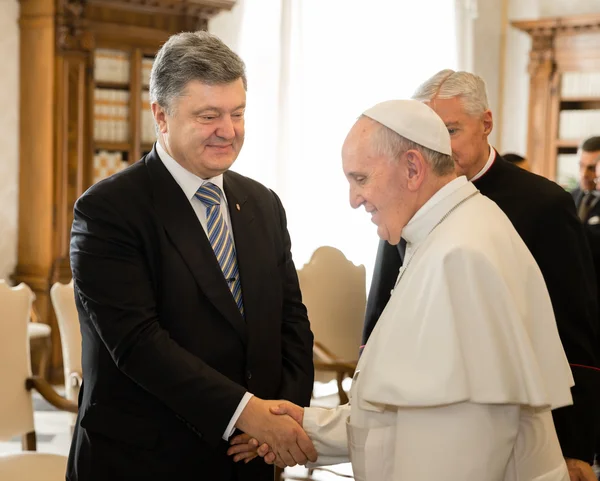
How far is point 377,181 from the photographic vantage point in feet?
6.00

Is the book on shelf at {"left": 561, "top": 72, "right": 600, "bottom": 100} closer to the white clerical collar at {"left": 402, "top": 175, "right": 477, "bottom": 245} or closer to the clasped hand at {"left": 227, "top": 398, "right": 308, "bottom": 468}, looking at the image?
the clasped hand at {"left": 227, "top": 398, "right": 308, "bottom": 468}

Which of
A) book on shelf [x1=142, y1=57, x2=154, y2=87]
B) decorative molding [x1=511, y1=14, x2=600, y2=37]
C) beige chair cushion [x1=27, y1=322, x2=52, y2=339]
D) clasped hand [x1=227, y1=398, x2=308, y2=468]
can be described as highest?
decorative molding [x1=511, y1=14, x2=600, y2=37]

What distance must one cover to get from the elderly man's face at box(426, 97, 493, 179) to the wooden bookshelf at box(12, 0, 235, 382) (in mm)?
4893

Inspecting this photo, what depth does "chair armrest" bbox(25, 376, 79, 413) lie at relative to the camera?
10.9 feet

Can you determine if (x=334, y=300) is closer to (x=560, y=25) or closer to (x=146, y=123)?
(x=146, y=123)

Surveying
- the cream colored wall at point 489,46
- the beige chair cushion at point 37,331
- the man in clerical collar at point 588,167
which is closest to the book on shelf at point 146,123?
the beige chair cushion at point 37,331

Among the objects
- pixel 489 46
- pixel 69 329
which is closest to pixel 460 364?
pixel 69 329

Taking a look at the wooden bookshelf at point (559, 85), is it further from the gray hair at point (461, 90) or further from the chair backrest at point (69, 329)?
the gray hair at point (461, 90)

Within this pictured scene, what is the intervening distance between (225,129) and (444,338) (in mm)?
838

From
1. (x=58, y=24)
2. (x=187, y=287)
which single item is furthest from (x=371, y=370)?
(x=58, y=24)

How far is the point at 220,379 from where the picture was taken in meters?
2.14

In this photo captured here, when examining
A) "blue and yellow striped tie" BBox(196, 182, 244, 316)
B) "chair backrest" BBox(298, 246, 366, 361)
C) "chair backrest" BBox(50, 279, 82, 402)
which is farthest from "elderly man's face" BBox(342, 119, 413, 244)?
"chair backrest" BBox(298, 246, 366, 361)

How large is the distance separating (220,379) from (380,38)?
7193 mm

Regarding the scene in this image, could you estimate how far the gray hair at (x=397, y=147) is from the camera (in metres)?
1.82
